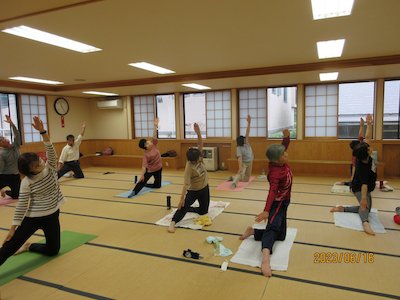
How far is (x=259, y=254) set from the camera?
112 inches

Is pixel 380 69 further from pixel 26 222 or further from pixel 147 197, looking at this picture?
pixel 26 222

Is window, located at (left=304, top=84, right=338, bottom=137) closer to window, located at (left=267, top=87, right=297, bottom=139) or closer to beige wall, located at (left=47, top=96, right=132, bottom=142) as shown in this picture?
window, located at (left=267, top=87, right=297, bottom=139)

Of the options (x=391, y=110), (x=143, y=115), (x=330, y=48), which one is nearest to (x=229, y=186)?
(x=330, y=48)

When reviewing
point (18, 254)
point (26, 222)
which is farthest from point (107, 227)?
point (26, 222)

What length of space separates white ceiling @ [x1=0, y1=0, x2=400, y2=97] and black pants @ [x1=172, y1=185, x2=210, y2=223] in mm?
1954

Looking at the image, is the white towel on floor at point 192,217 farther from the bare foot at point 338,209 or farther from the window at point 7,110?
the window at point 7,110

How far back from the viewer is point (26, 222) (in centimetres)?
261

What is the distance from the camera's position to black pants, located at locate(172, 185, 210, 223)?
3746 millimetres

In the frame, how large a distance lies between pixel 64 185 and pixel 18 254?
12.2 ft

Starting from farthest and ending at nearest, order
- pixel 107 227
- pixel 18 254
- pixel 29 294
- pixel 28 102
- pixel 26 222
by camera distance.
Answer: pixel 28 102
pixel 107 227
pixel 18 254
pixel 26 222
pixel 29 294

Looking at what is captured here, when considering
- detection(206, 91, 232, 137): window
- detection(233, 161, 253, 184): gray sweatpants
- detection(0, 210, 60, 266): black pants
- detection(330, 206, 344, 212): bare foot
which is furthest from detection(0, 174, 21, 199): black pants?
detection(330, 206, 344, 212): bare foot

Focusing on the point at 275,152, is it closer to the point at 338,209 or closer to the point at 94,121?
the point at 338,209

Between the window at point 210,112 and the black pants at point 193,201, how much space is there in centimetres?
446

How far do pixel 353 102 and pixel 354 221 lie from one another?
477 centimetres
